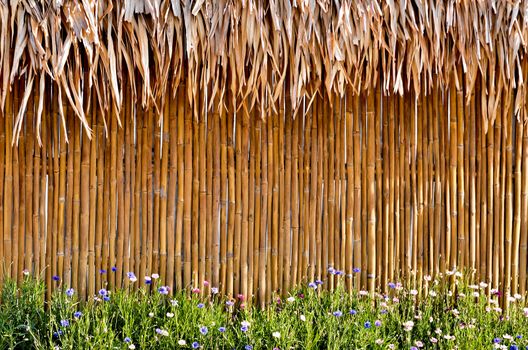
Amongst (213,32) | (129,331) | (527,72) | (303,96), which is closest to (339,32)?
(303,96)

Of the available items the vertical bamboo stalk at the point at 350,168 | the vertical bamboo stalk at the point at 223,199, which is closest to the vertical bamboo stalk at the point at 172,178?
the vertical bamboo stalk at the point at 223,199

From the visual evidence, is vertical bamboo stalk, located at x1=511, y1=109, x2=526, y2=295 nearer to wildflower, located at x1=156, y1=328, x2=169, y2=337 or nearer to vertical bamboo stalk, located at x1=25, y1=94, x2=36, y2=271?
wildflower, located at x1=156, y1=328, x2=169, y2=337

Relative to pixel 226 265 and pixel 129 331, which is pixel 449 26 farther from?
pixel 129 331

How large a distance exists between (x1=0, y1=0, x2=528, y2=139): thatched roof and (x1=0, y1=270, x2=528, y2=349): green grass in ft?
3.30

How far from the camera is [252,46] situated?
12.2 ft

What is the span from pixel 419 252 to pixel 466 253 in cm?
29

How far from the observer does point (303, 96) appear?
3.90 metres

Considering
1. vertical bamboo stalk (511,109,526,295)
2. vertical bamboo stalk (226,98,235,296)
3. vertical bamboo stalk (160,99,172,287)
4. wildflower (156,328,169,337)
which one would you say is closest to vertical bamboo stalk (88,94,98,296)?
vertical bamboo stalk (160,99,172,287)

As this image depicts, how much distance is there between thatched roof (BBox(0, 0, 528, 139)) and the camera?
3.38m

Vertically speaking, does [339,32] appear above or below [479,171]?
above

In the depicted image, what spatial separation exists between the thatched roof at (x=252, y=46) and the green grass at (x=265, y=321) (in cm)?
101

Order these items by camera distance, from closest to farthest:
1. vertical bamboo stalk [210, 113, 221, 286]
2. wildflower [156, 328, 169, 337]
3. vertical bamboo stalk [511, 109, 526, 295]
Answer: wildflower [156, 328, 169, 337] → vertical bamboo stalk [210, 113, 221, 286] → vertical bamboo stalk [511, 109, 526, 295]

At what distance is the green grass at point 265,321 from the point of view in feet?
11.2

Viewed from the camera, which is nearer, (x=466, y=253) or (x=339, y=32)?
(x=339, y=32)
